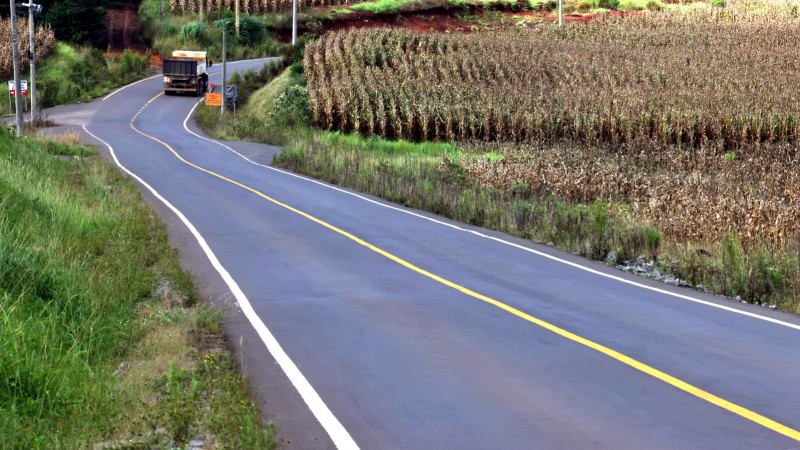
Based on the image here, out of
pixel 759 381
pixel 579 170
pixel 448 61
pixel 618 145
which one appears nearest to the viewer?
pixel 759 381

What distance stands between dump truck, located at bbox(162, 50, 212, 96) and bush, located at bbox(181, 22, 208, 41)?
1596 centimetres

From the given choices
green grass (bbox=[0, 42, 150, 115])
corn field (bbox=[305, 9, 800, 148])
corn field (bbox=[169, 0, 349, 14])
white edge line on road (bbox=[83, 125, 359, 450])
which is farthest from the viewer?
corn field (bbox=[169, 0, 349, 14])

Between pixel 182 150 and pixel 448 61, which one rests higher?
pixel 448 61

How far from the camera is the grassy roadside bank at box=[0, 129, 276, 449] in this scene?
26.2ft

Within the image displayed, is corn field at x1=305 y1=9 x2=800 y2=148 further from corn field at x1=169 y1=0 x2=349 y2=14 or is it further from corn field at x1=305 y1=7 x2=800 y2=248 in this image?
corn field at x1=169 y1=0 x2=349 y2=14

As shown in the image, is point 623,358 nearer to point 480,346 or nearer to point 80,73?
point 480,346

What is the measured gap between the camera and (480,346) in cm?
1140

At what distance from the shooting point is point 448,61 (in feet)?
196

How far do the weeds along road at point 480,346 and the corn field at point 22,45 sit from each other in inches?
2190

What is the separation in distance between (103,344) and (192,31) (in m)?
82.1

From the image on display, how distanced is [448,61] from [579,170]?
32727 millimetres

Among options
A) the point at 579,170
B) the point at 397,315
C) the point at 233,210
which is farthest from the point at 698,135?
the point at 397,315

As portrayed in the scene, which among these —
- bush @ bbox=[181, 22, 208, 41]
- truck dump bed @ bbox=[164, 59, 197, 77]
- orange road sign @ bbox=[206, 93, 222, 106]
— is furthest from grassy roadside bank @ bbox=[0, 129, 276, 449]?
bush @ bbox=[181, 22, 208, 41]

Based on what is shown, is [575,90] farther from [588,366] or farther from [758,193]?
[588,366]
